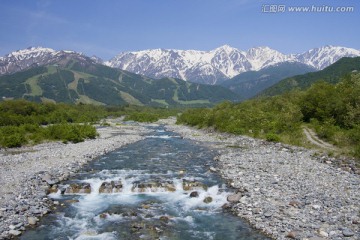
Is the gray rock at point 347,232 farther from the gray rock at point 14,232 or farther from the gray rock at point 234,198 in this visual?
the gray rock at point 14,232

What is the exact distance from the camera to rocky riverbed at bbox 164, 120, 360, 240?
17780mm

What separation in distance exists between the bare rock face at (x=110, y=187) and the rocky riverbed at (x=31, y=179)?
174 inches

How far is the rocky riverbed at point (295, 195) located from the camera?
17.8m

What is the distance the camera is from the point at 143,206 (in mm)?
23328

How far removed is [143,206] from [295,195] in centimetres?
1147

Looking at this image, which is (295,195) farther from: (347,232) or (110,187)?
(110,187)

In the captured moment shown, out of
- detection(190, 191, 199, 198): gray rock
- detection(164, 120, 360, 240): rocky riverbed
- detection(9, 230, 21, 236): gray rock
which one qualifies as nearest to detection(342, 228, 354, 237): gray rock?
detection(164, 120, 360, 240): rocky riverbed

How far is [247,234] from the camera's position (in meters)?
18.3

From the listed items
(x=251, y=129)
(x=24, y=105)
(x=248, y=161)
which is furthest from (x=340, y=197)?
(x=24, y=105)

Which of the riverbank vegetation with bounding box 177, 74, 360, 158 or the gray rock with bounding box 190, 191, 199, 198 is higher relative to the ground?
the riverbank vegetation with bounding box 177, 74, 360, 158

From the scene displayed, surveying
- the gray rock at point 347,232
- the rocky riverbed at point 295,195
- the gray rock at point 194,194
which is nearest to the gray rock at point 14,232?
the gray rock at point 194,194

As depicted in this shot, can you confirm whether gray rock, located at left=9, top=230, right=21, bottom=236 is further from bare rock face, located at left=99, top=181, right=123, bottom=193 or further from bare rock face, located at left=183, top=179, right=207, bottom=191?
bare rock face, located at left=183, top=179, right=207, bottom=191

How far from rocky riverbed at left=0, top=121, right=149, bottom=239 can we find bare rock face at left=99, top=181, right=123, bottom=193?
4423mm

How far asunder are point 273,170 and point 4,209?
24234 mm
